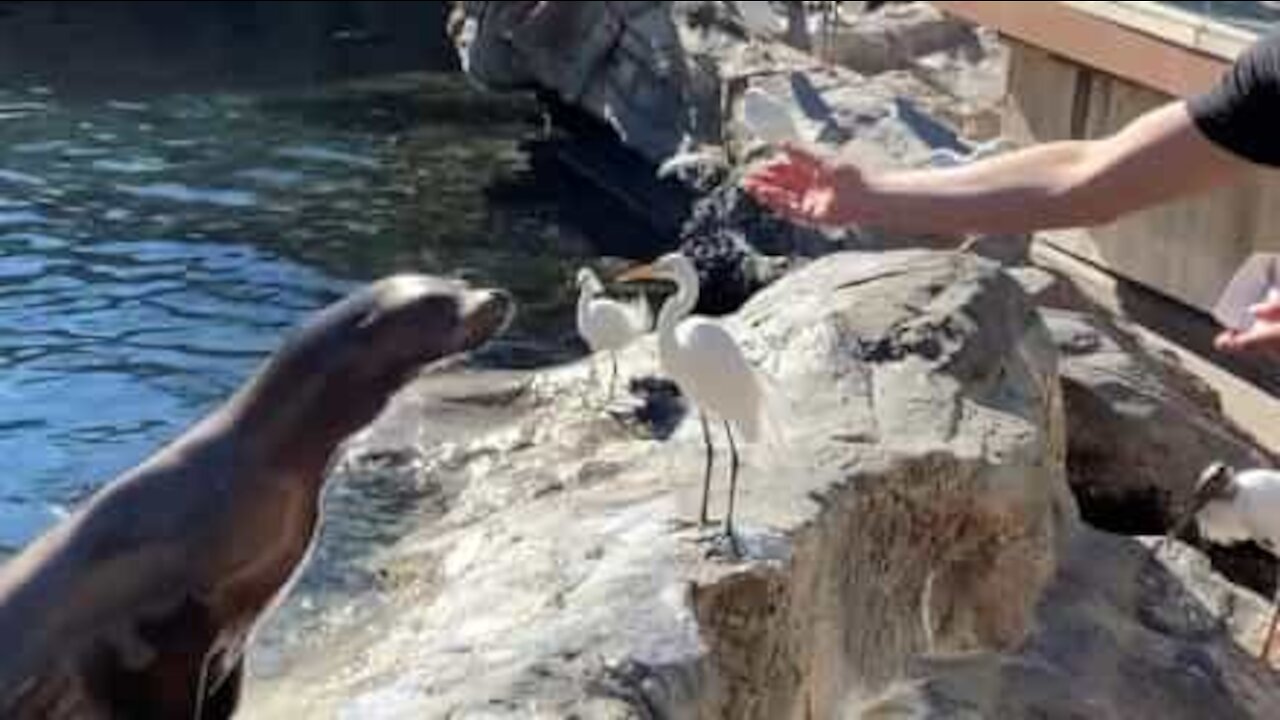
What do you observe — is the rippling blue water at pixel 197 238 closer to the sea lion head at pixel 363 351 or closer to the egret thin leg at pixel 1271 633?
the sea lion head at pixel 363 351

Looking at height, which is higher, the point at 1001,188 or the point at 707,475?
the point at 1001,188

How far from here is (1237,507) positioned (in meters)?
6.47

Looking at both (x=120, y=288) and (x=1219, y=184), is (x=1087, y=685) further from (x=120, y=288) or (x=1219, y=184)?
(x=120, y=288)

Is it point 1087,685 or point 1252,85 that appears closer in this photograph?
point 1252,85

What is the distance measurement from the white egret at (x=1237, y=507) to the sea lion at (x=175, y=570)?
2.76 m

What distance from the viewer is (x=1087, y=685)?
5.55 meters

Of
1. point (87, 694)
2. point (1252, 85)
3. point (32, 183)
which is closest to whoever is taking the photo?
point (1252, 85)

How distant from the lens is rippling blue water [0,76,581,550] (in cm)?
884

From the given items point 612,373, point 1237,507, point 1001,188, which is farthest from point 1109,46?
point 1001,188

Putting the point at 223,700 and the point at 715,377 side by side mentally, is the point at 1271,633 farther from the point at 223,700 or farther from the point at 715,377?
the point at 223,700

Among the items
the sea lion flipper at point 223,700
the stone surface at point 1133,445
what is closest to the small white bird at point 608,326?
the stone surface at point 1133,445

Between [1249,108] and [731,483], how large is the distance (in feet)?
6.89

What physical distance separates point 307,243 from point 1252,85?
8.63 m

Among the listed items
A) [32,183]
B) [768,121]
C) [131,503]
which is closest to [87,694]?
[131,503]
